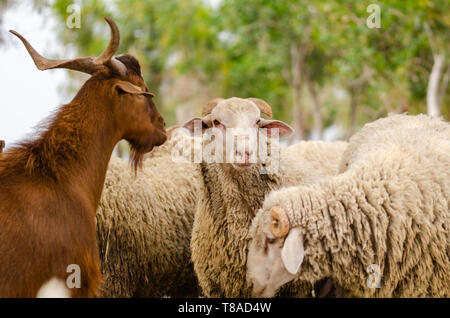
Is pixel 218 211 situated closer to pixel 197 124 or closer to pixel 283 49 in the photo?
pixel 197 124

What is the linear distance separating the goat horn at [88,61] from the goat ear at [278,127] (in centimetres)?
190

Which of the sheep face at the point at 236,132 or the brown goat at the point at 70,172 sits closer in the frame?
the brown goat at the point at 70,172

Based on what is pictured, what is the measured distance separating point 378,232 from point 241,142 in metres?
1.50

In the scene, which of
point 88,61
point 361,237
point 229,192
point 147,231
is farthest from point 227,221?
point 88,61

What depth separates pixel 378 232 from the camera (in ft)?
14.7

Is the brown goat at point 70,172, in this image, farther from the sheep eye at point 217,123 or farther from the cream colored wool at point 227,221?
the cream colored wool at point 227,221

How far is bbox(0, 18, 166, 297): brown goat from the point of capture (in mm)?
3746

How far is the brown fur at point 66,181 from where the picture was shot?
3.74 metres

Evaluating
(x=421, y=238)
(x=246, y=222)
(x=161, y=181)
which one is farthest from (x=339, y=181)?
(x=161, y=181)

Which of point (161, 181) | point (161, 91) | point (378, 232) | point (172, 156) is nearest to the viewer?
point (378, 232)

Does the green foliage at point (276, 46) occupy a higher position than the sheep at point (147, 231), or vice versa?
the green foliage at point (276, 46)

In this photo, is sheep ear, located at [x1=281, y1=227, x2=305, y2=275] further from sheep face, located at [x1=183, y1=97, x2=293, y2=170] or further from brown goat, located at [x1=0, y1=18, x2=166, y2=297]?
brown goat, located at [x1=0, y1=18, x2=166, y2=297]

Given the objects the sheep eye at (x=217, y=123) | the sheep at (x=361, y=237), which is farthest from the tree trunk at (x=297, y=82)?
the sheep at (x=361, y=237)
